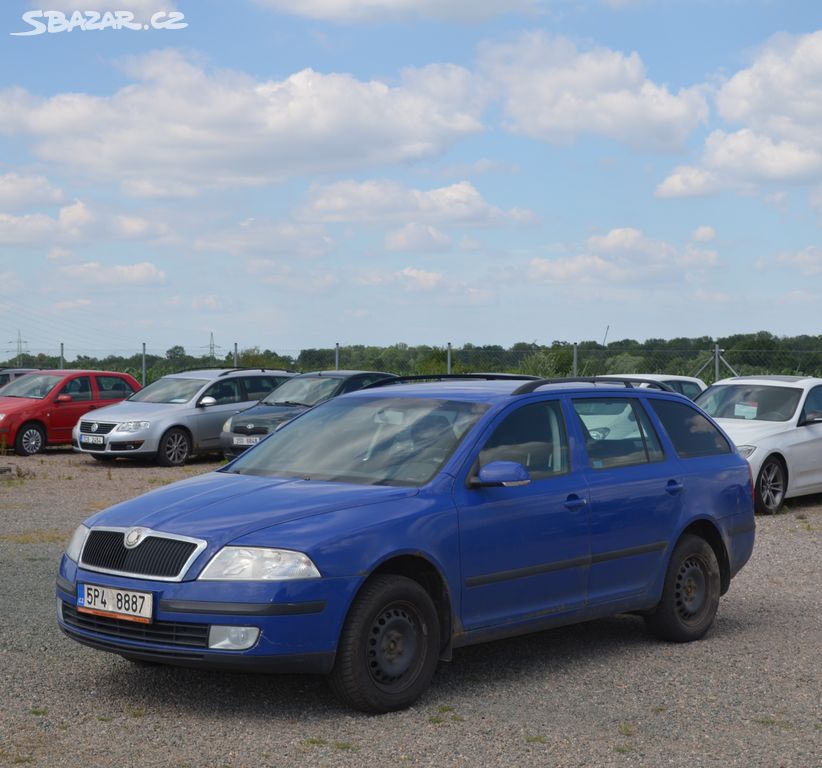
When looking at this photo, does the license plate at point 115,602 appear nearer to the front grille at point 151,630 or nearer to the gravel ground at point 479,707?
the front grille at point 151,630

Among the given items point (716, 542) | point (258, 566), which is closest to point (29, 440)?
point (716, 542)

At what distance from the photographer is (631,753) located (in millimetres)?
5746

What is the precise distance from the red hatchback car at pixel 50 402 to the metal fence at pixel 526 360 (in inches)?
365

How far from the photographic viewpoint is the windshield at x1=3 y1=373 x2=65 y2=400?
25.0 meters

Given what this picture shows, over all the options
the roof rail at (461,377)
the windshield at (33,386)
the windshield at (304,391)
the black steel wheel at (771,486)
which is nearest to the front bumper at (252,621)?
the roof rail at (461,377)

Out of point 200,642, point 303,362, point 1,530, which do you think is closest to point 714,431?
point 200,642

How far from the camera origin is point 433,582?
6641 mm

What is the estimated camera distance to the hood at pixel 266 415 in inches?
822

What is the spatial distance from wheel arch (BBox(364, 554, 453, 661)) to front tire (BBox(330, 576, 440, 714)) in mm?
100

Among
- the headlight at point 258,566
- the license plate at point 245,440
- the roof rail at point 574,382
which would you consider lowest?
the license plate at point 245,440

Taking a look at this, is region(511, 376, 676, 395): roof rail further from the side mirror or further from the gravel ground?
the gravel ground

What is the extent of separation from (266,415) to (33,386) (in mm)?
6565

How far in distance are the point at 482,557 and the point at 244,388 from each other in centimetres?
1712

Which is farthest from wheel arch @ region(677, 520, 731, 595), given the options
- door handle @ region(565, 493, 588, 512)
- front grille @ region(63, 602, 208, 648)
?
front grille @ region(63, 602, 208, 648)
